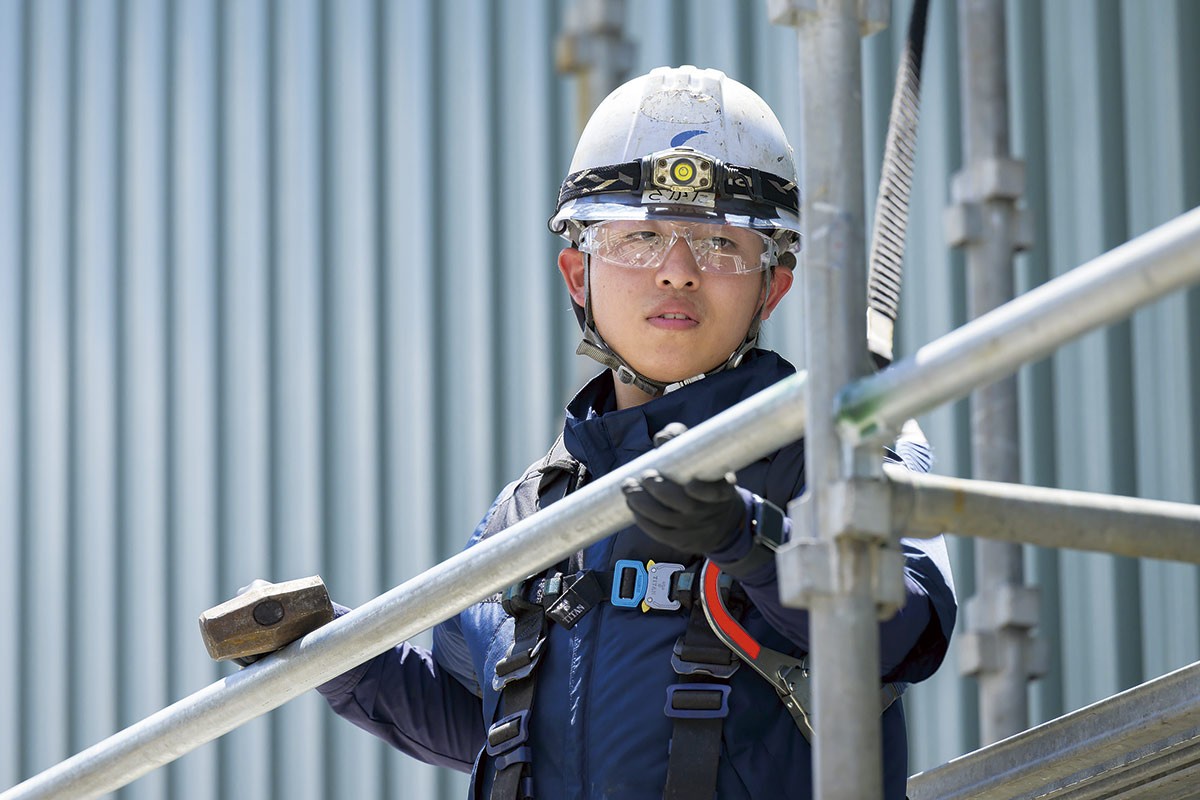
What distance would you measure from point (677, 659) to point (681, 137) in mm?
913

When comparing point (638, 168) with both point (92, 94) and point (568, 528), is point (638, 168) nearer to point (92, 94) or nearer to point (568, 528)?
point (568, 528)

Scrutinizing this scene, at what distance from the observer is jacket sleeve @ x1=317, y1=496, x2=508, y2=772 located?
10.0ft

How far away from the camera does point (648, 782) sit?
8.04 ft

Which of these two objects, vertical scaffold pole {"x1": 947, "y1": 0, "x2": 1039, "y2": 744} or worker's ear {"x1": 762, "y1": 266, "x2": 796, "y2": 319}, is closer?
worker's ear {"x1": 762, "y1": 266, "x2": 796, "y2": 319}

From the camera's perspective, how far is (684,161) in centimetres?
289

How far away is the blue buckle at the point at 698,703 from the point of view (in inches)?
95.2

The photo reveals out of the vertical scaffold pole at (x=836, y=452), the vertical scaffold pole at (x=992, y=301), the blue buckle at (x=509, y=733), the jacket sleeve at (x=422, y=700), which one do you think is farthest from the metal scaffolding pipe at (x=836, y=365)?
the vertical scaffold pole at (x=992, y=301)

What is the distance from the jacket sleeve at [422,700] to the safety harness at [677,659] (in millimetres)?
419

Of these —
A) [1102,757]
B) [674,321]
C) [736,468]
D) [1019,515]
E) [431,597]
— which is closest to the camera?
[1019,515]

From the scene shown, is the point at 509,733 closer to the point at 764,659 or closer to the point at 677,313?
the point at 764,659

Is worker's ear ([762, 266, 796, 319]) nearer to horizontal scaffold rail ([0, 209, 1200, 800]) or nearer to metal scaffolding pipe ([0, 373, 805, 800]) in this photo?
metal scaffolding pipe ([0, 373, 805, 800])

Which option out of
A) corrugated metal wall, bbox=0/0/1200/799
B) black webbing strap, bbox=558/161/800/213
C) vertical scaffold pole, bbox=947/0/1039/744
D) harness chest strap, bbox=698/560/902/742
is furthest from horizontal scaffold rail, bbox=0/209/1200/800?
corrugated metal wall, bbox=0/0/1200/799

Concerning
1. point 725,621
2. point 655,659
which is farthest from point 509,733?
point 725,621

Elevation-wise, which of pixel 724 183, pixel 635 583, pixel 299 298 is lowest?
pixel 635 583
